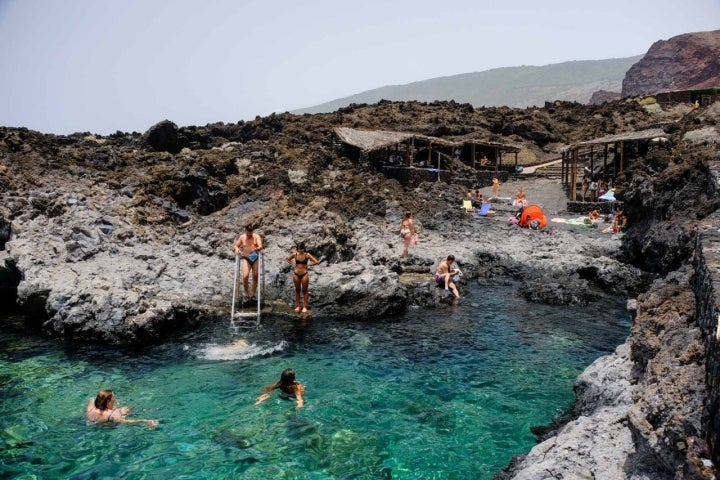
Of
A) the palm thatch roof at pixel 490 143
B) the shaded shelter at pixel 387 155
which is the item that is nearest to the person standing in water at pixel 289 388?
the shaded shelter at pixel 387 155

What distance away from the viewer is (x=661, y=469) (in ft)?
13.3

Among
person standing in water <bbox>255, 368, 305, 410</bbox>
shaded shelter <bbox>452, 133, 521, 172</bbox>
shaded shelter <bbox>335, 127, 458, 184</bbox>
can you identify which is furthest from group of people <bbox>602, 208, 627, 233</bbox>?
person standing in water <bbox>255, 368, 305, 410</bbox>

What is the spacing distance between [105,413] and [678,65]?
11233cm

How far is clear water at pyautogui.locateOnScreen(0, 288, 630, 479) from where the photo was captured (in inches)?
279

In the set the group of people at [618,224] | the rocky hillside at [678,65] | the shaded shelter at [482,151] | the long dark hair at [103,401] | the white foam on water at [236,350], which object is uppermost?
the rocky hillside at [678,65]

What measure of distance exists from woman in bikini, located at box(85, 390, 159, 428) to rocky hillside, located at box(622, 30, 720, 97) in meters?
98.3

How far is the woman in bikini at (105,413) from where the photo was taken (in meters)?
7.95

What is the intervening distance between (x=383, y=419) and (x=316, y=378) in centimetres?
198

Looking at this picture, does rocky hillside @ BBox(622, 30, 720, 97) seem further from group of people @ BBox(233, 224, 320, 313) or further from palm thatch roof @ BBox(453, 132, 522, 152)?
group of people @ BBox(233, 224, 320, 313)

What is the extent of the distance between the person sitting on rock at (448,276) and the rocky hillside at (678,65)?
88.8m

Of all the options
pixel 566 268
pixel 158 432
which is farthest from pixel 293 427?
pixel 566 268

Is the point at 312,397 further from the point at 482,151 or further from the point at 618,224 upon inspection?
the point at 482,151

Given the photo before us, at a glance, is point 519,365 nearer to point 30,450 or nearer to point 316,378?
point 316,378

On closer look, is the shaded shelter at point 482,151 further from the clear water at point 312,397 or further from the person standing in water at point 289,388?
the person standing in water at point 289,388
